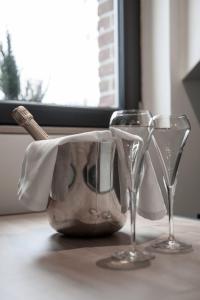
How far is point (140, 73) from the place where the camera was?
1.50 metres

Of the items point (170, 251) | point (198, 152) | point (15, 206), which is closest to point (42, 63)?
point (15, 206)

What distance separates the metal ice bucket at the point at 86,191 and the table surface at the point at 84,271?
27 mm

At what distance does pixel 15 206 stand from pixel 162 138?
618 mm

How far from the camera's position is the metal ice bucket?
718 millimetres

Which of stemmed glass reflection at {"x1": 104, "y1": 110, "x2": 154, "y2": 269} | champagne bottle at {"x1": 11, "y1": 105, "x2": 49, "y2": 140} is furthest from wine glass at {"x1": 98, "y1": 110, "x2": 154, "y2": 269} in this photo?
champagne bottle at {"x1": 11, "y1": 105, "x2": 49, "y2": 140}

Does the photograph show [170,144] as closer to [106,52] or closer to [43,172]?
[43,172]

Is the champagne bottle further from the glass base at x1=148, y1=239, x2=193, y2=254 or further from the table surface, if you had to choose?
the glass base at x1=148, y1=239, x2=193, y2=254

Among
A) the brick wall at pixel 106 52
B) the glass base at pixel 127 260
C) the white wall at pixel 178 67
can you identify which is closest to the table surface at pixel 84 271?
the glass base at pixel 127 260

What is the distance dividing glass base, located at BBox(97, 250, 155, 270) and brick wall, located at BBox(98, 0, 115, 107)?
933 mm

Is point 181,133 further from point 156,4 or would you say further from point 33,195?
point 156,4

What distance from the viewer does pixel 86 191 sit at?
724 millimetres

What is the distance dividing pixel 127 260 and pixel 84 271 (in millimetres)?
70

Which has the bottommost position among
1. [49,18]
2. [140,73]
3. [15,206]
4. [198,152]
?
[15,206]

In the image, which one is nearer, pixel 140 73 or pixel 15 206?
pixel 15 206
